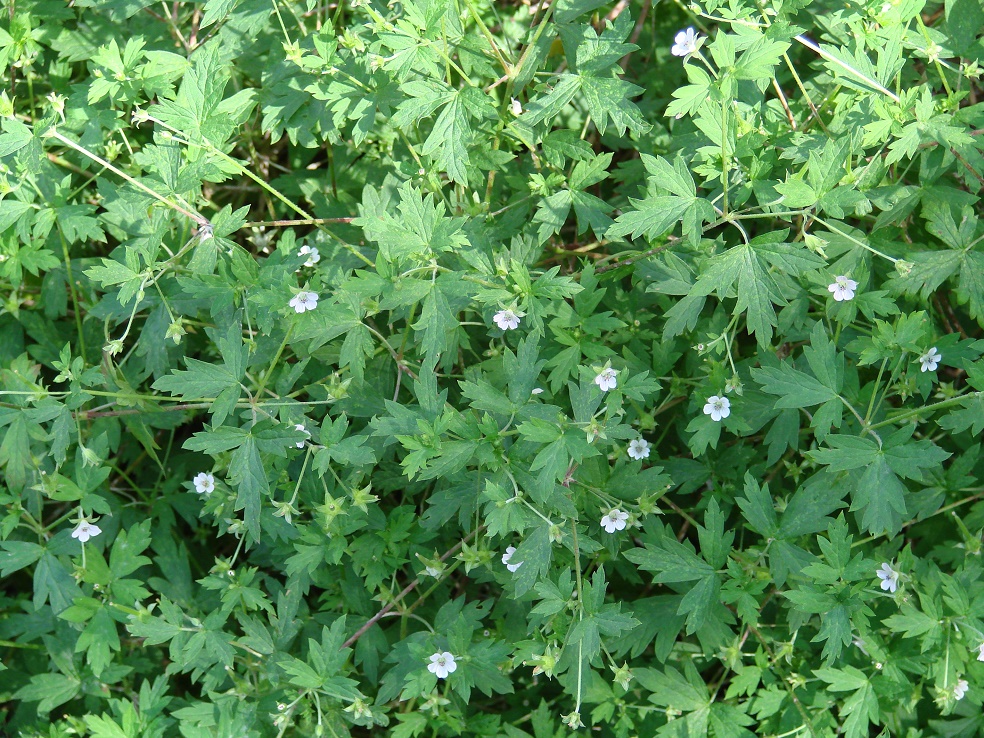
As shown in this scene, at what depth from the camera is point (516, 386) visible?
3.06 meters

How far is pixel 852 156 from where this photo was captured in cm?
347

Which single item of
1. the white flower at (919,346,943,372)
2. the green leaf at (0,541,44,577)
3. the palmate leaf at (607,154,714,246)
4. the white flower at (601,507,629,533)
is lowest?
the green leaf at (0,541,44,577)

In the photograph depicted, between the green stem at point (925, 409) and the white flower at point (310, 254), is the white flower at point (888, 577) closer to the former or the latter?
the green stem at point (925, 409)

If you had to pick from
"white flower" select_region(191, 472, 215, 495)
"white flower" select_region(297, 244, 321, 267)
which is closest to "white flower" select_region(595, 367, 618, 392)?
"white flower" select_region(297, 244, 321, 267)

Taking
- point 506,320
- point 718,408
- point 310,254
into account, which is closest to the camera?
point 506,320

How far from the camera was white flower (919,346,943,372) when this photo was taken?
321 cm

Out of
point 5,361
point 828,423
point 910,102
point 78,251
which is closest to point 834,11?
point 910,102

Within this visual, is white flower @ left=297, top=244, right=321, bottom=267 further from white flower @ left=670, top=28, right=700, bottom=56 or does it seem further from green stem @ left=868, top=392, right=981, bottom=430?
green stem @ left=868, top=392, right=981, bottom=430

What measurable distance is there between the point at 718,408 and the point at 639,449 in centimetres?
35

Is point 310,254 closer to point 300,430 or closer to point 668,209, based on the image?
point 300,430

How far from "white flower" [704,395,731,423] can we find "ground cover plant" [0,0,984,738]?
0.06 meters

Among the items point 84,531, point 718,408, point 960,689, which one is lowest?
point 960,689

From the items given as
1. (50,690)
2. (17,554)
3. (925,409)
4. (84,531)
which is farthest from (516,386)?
(50,690)

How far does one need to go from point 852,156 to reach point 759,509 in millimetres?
1551
